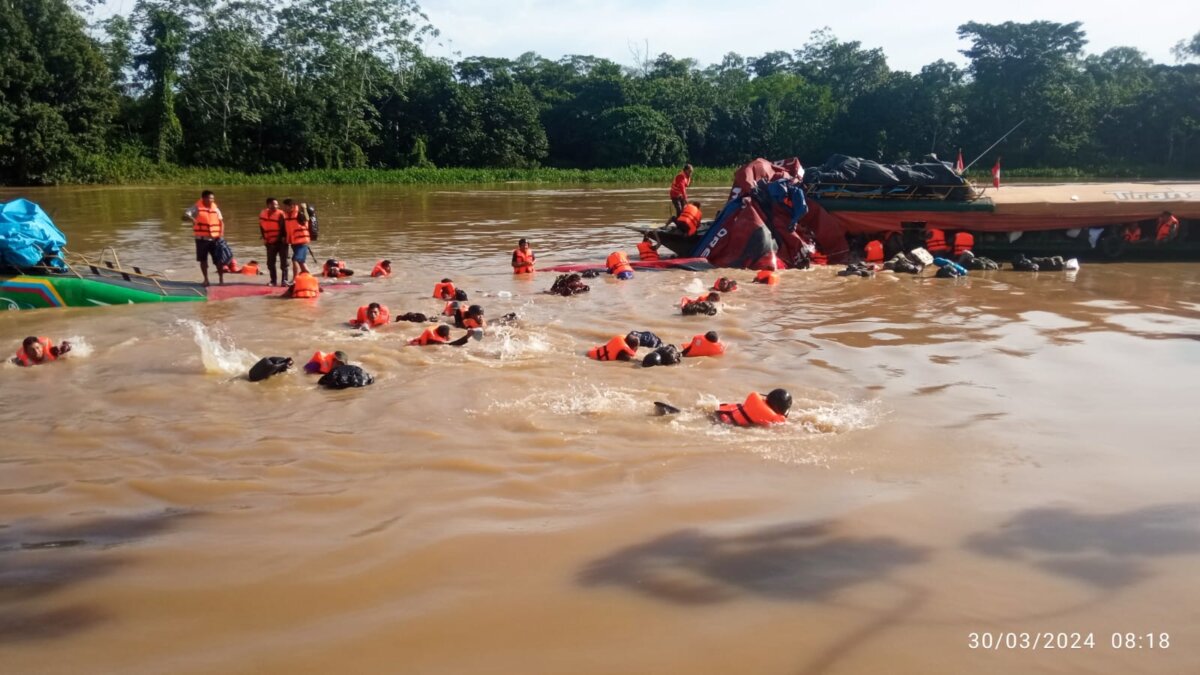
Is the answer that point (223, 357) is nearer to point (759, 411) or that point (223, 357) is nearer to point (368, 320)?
point (368, 320)

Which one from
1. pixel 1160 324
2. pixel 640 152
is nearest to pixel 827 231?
pixel 1160 324

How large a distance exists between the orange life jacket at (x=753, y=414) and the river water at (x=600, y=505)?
118 mm

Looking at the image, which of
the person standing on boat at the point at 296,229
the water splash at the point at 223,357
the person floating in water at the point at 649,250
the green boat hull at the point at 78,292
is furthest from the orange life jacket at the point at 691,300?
the green boat hull at the point at 78,292

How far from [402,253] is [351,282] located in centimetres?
377

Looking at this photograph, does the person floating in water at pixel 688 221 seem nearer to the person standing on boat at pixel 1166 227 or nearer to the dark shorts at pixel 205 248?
the dark shorts at pixel 205 248

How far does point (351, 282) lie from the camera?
13.1m

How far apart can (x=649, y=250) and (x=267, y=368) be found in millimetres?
9102

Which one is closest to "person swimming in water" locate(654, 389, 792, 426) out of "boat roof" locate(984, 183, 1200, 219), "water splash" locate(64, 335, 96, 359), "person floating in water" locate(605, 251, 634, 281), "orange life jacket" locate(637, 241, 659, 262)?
"water splash" locate(64, 335, 96, 359)

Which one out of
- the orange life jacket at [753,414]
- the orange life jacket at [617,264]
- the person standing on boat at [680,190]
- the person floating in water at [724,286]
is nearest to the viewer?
the orange life jacket at [753,414]

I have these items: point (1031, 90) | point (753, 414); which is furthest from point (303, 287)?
point (1031, 90)

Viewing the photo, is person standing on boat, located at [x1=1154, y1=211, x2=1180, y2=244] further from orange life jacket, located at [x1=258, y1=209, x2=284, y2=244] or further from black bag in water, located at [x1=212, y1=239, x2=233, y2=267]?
black bag in water, located at [x1=212, y1=239, x2=233, y2=267]

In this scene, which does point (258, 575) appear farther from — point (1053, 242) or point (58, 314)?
point (1053, 242)

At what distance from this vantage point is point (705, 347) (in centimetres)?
831

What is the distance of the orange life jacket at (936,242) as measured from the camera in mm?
14742
